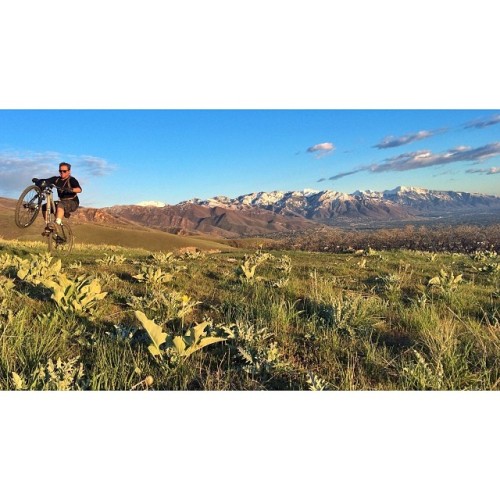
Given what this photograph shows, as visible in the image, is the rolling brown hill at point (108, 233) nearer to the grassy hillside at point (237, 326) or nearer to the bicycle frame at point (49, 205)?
the bicycle frame at point (49, 205)

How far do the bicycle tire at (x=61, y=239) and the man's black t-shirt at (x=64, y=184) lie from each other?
31 cm

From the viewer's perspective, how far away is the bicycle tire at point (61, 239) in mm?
3333

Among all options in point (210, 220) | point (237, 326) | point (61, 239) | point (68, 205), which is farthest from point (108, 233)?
point (237, 326)

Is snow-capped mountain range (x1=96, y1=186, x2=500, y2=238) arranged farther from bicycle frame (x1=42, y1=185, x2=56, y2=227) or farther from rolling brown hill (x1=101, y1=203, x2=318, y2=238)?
bicycle frame (x1=42, y1=185, x2=56, y2=227)

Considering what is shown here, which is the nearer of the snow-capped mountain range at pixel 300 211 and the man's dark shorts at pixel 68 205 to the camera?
the man's dark shorts at pixel 68 205

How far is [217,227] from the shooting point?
20.5ft

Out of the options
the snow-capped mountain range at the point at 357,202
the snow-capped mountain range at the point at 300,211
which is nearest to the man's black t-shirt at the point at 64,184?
the snow-capped mountain range at the point at 300,211

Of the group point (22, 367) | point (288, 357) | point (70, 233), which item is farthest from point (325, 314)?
point (70, 233)

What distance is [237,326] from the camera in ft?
7.94

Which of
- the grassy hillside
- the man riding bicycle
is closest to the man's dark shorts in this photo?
the man riding bicycle

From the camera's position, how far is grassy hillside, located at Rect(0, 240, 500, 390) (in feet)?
6.81
